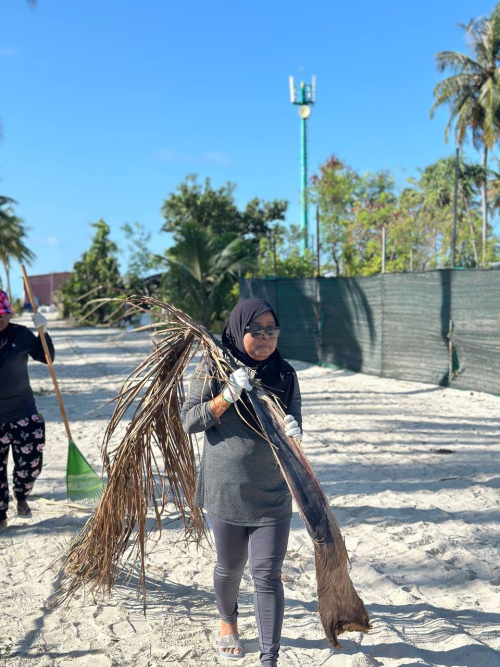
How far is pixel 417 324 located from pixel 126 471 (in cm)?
705

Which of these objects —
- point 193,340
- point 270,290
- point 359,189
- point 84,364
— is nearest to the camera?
point 193,340

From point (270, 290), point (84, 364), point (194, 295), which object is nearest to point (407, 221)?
point (194, 295)

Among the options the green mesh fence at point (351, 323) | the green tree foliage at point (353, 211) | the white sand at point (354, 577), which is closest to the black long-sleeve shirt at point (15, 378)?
the white sand at point (354, 577)

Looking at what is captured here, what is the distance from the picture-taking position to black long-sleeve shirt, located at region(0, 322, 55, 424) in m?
3.91

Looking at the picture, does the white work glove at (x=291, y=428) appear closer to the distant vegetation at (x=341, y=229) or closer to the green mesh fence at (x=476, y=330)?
the green mesh fence at (x=476, y=330)

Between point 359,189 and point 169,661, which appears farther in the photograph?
point 359,189

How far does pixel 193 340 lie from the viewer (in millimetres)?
2631

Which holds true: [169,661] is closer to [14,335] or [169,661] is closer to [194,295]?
[14,335]

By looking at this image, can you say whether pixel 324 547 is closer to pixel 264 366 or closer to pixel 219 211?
pixel 264 366

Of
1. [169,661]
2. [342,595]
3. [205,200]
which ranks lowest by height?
[169,661]

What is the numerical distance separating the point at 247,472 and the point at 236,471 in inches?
1.8

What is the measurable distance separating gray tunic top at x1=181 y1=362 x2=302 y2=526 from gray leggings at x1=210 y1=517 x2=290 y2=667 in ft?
0.18

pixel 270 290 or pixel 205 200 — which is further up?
pixel 205 200

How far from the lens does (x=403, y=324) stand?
30.3ft
